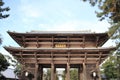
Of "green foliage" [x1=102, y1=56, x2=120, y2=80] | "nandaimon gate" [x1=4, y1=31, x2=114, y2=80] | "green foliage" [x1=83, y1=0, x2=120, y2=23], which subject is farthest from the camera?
"green foliage" [x1=102, y1=56, x2=120, y2=80]

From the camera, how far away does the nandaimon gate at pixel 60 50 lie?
2612 cm

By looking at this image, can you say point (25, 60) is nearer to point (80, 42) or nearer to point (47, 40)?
point (47, 40)

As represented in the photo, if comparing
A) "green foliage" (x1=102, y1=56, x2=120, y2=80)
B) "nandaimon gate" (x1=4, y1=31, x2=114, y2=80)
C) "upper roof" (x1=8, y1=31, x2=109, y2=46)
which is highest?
"upper roof" (x1=8, y1=31, x2=109, y2=46)

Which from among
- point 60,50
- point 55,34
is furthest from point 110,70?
point 55,34

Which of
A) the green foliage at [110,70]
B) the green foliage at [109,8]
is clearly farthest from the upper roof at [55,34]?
the green foliage at [110,70]

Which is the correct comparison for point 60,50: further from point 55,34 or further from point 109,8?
point 109,8

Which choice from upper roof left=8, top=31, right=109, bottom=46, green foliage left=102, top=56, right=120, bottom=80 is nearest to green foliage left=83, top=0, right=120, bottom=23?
upper roof left=8, top=31, right=109, bottom=46

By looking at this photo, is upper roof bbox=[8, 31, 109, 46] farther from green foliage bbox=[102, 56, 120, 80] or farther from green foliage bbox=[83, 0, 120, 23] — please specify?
green foliage bbox=[102, 56, 120, 80]

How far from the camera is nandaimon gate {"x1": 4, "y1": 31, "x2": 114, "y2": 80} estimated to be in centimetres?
2612

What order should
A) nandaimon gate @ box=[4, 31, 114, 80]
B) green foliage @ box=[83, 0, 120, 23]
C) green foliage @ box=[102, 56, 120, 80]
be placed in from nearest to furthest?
1. green foliage @ box=[83, 0, 120, 23]
2. nandaimon gate @ box=[4, 31, 114, 80]
3. green foliage @ box=[102, 56, 120, 80]

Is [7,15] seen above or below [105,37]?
above

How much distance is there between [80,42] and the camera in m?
26.8

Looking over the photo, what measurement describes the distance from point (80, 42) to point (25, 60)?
634cm

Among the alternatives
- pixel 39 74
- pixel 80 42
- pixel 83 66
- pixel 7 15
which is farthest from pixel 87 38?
pixel 7 15
